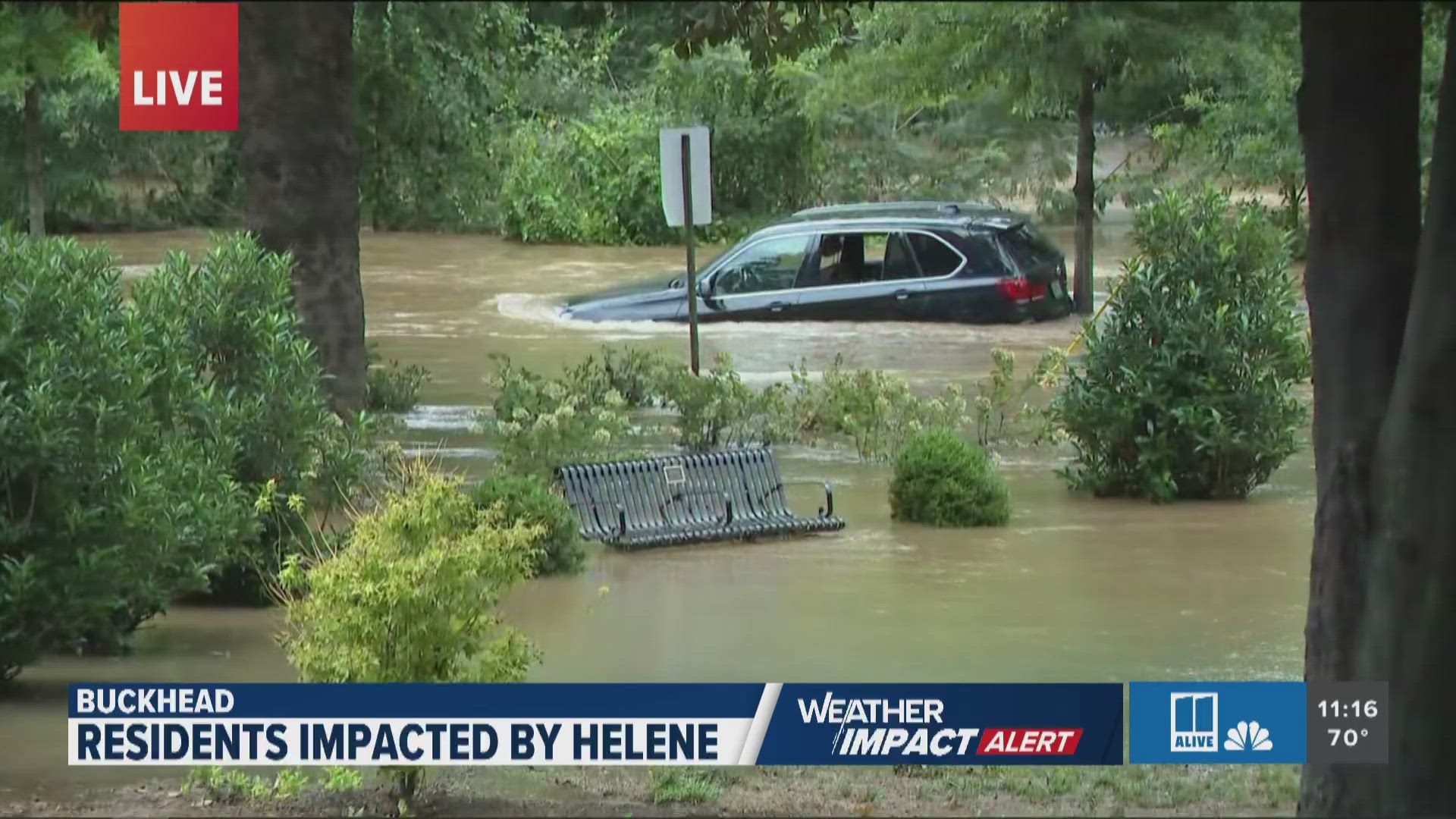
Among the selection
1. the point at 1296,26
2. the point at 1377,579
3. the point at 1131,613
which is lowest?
the point at 1131,613

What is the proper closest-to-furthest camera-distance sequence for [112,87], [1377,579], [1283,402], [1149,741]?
[1377,579] → [1149,741] → [1283,402] → [112,87]

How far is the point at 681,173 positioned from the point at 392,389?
3.16m

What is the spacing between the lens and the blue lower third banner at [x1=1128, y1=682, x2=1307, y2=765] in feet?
20.2

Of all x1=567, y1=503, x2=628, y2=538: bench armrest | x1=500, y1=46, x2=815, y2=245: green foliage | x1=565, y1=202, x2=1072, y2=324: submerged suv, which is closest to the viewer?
x1=567, y1=503, x2=628, y2=538: bench armrest

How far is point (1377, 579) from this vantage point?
19.1ft

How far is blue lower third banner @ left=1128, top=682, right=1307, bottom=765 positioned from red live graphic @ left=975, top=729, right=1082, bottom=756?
38cm

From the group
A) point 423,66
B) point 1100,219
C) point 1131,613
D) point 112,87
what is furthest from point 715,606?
point 1100,219

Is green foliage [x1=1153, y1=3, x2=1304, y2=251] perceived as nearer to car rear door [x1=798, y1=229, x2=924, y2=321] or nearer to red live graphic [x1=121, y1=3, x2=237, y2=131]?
car rear door [x1=798, y1=229, x2=924, y2=321]

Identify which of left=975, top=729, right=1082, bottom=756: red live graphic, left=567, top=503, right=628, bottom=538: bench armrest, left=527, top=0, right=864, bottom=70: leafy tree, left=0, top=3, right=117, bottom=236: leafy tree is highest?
left=527, top=0, right=864, bottom=70: leafy tree

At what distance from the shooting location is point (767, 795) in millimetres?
6844

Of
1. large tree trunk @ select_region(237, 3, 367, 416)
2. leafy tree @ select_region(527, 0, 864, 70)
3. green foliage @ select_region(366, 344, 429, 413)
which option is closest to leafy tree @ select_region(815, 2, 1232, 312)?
leafy tree @ select_region(527, 0, 864, 70)

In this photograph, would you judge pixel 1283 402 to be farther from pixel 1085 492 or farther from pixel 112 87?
pixel 112 87

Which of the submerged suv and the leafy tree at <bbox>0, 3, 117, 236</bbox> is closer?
the leafy tree at <bbox>0, 3, 117, 236</bbox>

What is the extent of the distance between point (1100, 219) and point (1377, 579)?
3048 cm
